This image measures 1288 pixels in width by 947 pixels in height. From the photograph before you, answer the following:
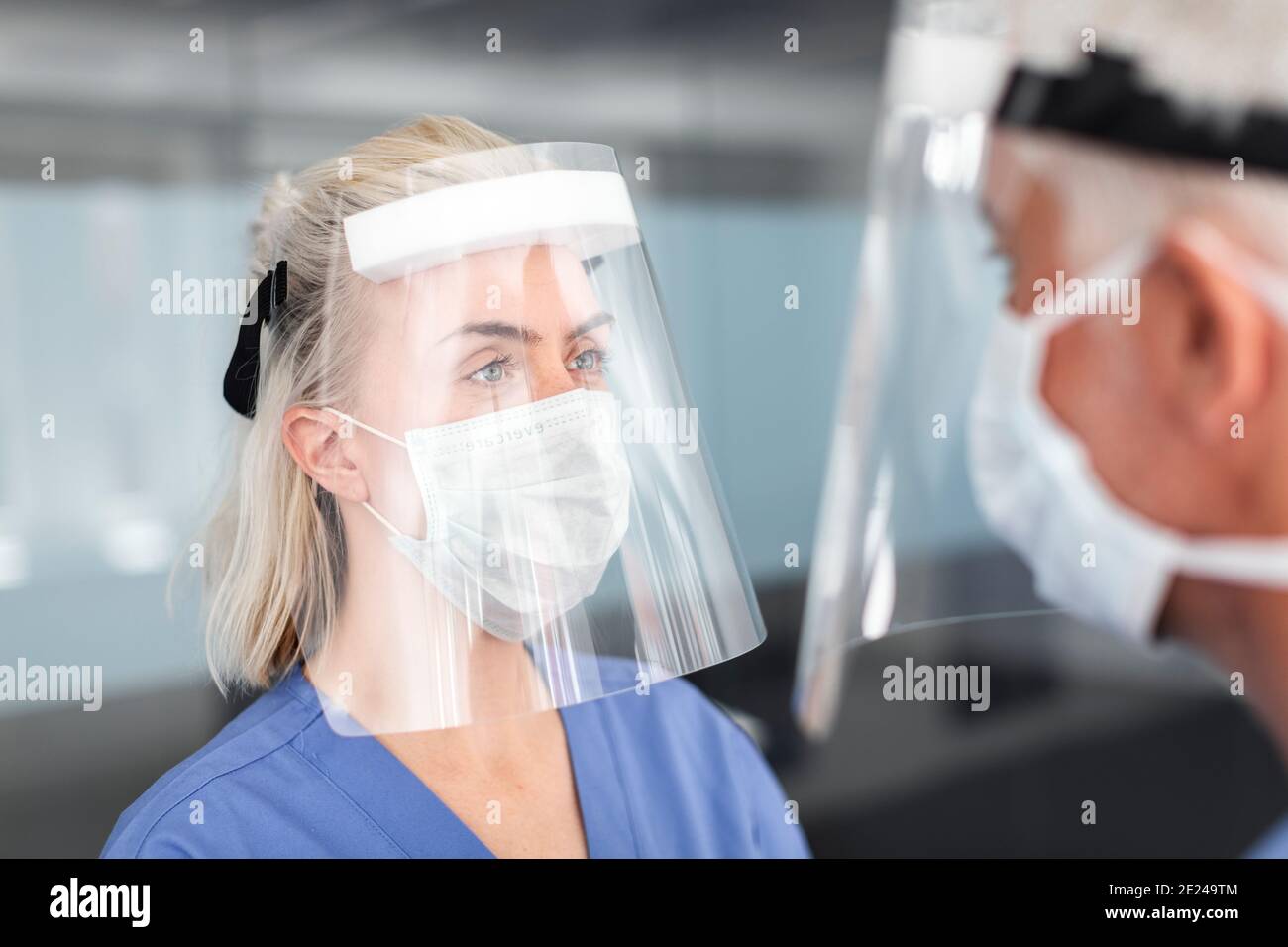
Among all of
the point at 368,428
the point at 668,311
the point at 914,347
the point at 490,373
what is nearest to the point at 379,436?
the point at 368,428

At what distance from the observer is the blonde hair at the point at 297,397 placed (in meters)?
1.09

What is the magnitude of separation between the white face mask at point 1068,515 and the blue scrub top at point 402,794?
0.54 meters

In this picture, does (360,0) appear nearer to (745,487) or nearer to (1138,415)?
(745,487)

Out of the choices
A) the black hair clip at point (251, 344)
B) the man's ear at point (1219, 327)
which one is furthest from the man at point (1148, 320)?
the black hair clip at point (251, 344)

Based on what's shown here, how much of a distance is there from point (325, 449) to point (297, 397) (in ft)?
0.20

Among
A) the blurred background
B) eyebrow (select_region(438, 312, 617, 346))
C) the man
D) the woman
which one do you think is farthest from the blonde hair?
the man

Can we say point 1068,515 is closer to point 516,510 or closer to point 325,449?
point 516,510

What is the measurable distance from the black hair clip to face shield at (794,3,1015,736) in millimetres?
602

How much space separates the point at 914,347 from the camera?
1.02 m

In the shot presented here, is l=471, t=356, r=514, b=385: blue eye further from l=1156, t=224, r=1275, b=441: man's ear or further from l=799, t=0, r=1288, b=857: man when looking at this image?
l=1156, t=224, r=1275, b=441: man's ear

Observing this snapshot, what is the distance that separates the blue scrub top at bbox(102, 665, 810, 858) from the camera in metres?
1.07

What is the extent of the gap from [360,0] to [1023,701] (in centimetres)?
339

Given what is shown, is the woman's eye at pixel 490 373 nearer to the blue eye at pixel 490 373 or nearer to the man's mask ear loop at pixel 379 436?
the blue eye at pixel 490 373

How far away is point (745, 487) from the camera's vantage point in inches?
156
